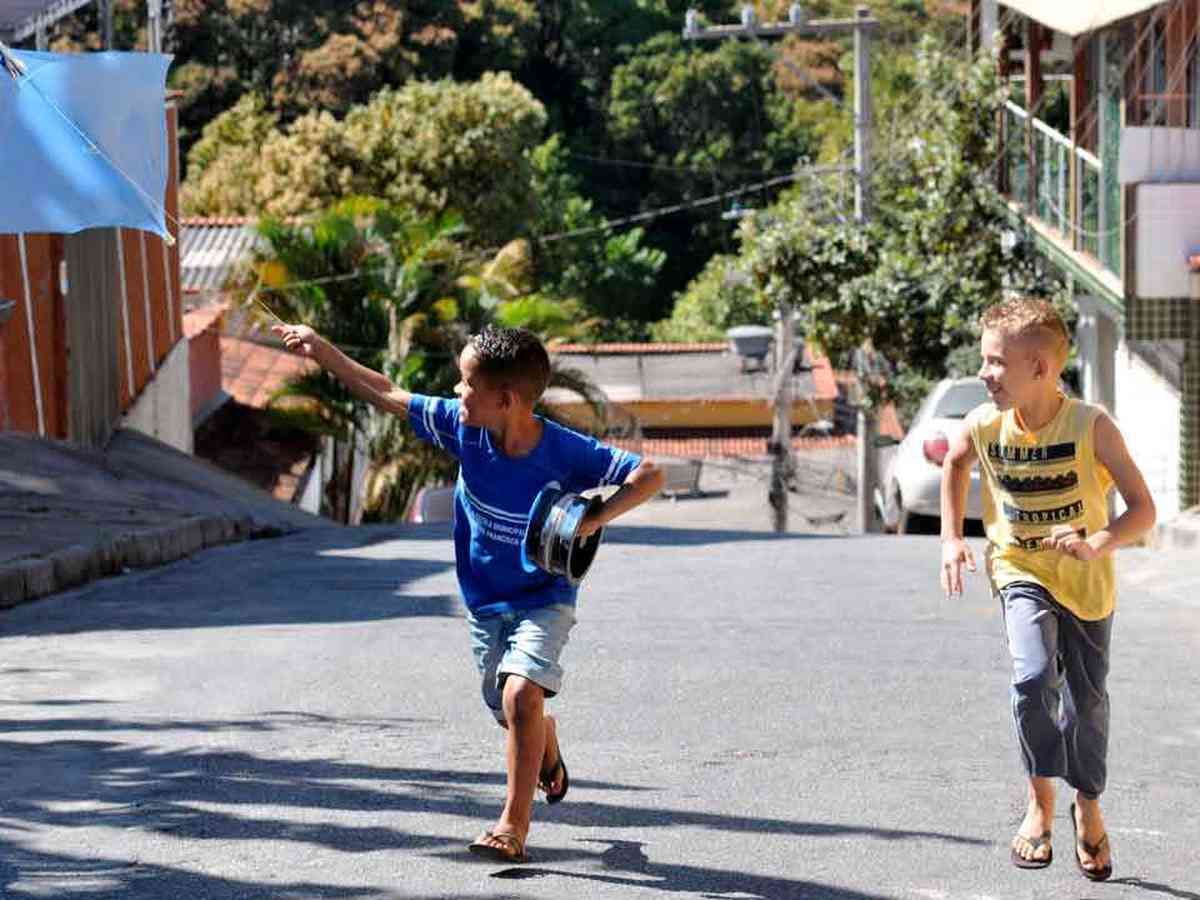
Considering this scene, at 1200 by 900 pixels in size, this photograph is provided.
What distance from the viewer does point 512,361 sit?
5.71 m

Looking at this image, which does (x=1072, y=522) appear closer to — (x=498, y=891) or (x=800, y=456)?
(x=498, y=891)

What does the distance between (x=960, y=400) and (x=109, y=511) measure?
27.9 ft

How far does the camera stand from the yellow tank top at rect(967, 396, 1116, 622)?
568cm

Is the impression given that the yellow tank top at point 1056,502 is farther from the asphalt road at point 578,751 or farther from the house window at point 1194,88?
the house window at point 1194,88

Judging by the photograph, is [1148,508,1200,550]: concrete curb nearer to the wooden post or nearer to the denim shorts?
the wooden post

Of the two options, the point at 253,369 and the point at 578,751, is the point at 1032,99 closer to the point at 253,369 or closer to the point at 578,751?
the point at 253,369

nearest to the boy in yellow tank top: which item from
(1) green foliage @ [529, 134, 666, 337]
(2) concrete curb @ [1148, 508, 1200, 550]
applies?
(2) concrete curb @ [1148, 508, 1200, 550]

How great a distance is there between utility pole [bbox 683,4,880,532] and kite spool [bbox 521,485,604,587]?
Answer: 2359 cm

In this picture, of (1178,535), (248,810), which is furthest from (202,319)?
(248,810)

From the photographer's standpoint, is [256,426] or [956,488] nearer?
[956,488]

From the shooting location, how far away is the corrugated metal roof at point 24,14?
17625 mm

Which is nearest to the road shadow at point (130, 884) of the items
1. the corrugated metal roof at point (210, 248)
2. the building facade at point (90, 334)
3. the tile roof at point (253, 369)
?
the building facade at point (90, 334)

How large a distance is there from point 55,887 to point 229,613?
5.99 metres

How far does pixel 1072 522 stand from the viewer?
224 inches
